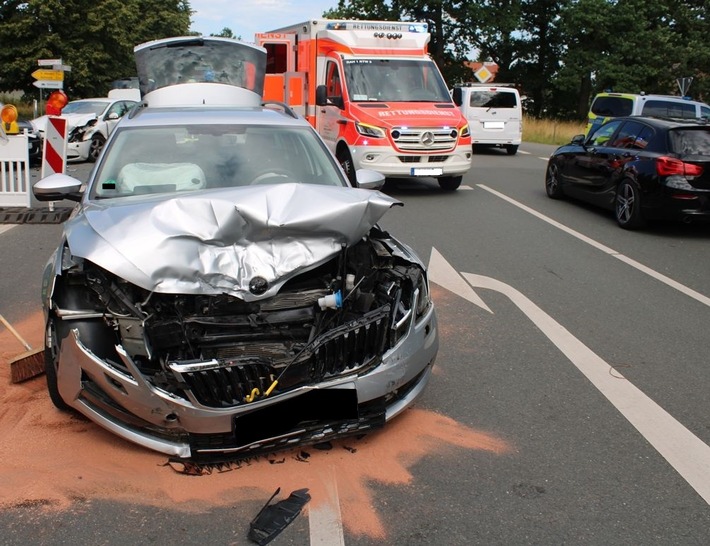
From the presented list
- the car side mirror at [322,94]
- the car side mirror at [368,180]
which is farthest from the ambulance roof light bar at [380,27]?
the car side mirror at [368,180]

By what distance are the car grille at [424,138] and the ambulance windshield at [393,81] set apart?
1227 millimetres

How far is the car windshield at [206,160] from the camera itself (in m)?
5.05

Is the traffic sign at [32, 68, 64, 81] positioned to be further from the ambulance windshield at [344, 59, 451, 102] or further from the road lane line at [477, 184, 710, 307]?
the road lane line at [477, 184, 710, 307]

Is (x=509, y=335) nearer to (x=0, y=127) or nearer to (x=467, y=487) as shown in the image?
(x=467, y=487)

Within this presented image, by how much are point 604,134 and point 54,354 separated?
32.8ft

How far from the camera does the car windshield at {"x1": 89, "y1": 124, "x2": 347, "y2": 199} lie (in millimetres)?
5051

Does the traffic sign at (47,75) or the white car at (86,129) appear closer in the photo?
the white car at (86,129)

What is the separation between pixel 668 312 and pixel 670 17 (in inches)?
1825

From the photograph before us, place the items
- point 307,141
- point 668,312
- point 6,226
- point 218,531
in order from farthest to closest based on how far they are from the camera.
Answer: point 6,226 → point 668,312 → point 307,141 → point 218,531

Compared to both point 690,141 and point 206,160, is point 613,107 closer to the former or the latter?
point 690,141

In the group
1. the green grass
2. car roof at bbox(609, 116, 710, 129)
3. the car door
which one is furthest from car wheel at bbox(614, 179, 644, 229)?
the green grass

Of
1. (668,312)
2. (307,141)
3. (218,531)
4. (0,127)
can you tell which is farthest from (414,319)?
(0,127)

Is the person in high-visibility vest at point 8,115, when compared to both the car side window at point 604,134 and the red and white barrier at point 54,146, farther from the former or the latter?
the car side window at point 604,134

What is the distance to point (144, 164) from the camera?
5.18m
